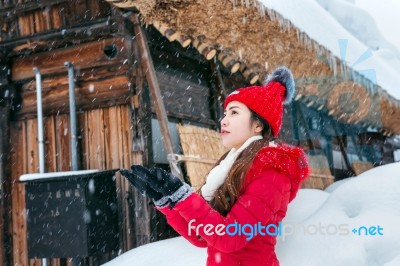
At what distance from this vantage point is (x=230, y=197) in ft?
6.22

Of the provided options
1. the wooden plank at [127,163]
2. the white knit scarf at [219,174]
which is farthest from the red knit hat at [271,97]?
the wooden plank at [127,163]

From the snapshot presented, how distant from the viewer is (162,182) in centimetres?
171

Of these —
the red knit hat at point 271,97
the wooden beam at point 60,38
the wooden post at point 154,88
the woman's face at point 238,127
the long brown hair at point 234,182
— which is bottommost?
the long brown hair at point 234,182

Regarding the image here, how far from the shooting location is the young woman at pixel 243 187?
1.73m

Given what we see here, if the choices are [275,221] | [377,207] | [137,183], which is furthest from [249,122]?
[377,207]

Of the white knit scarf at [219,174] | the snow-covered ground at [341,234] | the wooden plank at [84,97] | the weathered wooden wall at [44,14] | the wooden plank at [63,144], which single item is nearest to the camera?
the white knit scarf at [219,174]

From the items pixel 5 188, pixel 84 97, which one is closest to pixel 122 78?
pixel 84 97

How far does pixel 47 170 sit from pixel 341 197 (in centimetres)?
364

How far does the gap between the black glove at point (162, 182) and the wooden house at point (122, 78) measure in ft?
10.4

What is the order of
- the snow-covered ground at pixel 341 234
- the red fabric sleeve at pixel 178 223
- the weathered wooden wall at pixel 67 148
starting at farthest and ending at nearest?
the weathered wooden wall at pixel 67 148, the snow-covered ground at pixel 341 234, the red fabric sleeve at pixel 178 223

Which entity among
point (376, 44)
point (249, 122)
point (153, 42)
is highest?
point (376, 44)

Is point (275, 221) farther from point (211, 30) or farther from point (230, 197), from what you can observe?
point (211, 30)

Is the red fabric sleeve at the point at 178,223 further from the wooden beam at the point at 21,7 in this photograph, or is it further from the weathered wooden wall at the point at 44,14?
the wooden beam at the point at 21,7

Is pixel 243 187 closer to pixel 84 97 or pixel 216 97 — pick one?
pixel 84 97
